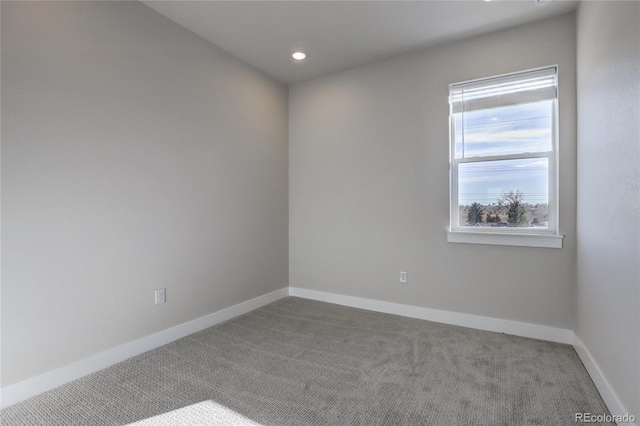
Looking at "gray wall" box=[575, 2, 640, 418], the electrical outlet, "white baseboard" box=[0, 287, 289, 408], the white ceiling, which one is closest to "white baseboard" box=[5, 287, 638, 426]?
"white baseboard" box=[0, 287, 289, 408]

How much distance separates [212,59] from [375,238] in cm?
245

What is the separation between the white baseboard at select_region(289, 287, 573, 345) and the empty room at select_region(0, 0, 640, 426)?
0.06 feet

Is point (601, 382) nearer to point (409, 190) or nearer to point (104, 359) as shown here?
point (409, 190)

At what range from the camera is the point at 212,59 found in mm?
3041

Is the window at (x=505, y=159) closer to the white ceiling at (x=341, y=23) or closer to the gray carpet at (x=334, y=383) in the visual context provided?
the white ceiling at (x=341, y=23)

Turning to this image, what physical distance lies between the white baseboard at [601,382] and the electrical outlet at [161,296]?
297cm

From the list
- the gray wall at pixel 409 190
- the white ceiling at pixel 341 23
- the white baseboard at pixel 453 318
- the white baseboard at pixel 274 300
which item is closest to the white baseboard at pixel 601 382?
the white baseboard at pixel 274 300

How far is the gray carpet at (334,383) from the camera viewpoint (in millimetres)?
1714

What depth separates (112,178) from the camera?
2.29 metres

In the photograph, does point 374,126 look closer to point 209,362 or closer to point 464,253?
point 464,253

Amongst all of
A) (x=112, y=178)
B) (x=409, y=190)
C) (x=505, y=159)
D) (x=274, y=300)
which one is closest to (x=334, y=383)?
(x=274, y=300)

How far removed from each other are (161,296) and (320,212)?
1944 millimetres

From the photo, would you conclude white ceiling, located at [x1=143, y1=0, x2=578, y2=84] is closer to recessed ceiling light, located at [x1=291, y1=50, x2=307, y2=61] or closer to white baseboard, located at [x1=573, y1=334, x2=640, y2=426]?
recessed ceiling light, located at [x1=291, y1=50, x2=307, y2=61]

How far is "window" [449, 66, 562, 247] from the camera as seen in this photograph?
2703 mm
